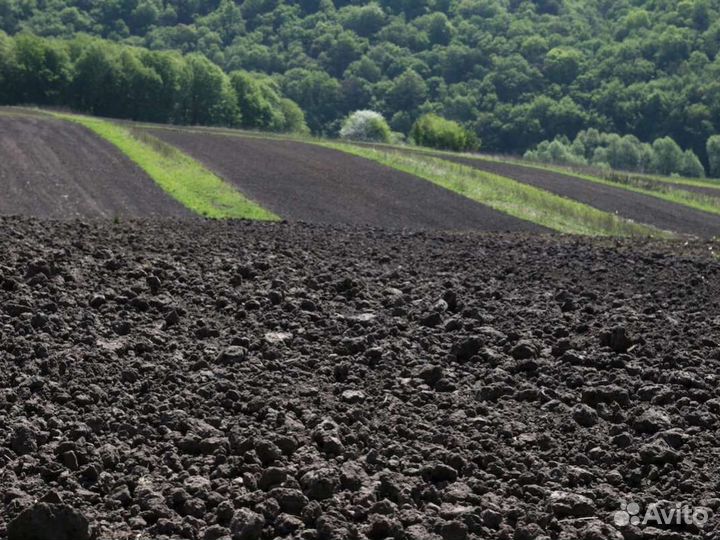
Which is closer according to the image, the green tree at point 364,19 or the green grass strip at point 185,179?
the green grass strip at point 185,179

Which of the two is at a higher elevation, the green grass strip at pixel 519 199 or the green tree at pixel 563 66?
the green tree at pixel 563 66

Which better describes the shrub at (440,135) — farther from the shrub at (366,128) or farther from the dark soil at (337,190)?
the dark soil at (337,190)

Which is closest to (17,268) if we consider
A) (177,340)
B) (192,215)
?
(177,340)

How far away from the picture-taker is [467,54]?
16450 cm

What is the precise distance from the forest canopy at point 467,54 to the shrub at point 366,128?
1962cm

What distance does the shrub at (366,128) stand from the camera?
399 feet

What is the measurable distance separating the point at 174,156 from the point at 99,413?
115 ft

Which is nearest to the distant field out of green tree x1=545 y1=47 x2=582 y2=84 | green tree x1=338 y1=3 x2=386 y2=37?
green tree x1=545 y1=47 x2=582 y2=84

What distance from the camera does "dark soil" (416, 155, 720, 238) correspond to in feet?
137

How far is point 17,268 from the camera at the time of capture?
17.1m

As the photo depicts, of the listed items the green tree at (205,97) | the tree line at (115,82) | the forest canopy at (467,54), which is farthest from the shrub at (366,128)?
the forest canopy at (467,54)

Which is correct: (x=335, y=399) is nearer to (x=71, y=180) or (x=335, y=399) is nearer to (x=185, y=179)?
(x=71, y=180)

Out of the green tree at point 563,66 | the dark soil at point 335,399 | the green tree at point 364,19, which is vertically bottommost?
the dark soil at point 335,399

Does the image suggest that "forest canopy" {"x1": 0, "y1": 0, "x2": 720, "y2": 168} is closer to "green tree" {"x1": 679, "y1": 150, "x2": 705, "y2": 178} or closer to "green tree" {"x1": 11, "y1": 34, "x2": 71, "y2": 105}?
"green tree" {"x1": 679, "y1": 150, "x2": 705, "y2": 178}
